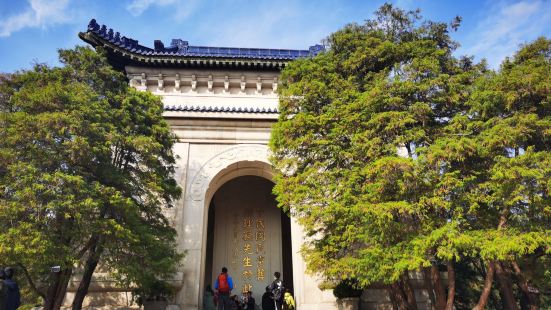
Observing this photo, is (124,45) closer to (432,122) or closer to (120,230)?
(120,230)

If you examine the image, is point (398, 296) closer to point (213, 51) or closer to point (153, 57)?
point (153, 57)

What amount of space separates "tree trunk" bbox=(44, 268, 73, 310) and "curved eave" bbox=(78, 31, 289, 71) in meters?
7.59

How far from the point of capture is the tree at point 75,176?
649 cm

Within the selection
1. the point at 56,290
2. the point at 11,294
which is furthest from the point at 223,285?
the point at 11,294

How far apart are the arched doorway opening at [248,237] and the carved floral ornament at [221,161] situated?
2.12 meters


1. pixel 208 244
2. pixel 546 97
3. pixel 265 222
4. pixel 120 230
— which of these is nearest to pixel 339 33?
pixel 546 97

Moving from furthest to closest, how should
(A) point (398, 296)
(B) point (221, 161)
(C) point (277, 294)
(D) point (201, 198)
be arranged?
(B) point (221, 161)
(D) point (201, 198)
(C) point (277, 294)
(A) point (398, 296)

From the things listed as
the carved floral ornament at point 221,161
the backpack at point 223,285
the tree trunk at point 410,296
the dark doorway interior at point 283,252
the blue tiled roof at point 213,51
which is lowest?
the tree trunk at point 410,296

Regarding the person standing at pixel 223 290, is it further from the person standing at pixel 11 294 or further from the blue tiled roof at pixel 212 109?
the blue tiled roof at pixel 212 109

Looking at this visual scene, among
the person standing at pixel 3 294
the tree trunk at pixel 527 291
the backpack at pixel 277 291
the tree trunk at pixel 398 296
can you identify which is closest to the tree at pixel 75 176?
the person standing at pixel 3 294

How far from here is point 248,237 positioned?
14.1m

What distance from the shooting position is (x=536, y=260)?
8117 mm

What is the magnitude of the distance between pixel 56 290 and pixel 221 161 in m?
5.71

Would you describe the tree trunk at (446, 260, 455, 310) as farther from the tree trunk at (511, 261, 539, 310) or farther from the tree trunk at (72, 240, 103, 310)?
the tree trunk at (72, 240, 103, 310)
